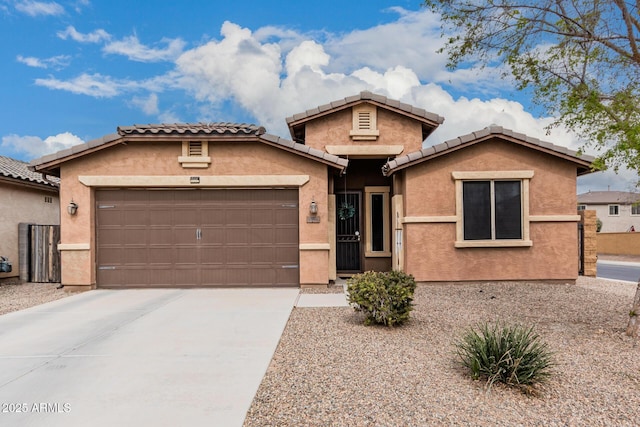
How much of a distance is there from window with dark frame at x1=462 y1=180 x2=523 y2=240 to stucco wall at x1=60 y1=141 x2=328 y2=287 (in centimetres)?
373

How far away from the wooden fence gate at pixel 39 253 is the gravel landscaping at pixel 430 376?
27.8ft

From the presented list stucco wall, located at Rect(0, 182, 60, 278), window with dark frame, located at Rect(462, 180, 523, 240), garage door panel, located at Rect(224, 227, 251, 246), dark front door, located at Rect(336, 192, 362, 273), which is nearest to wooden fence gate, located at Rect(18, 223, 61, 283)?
stucco wall, located at Rect(0, 182, 60, 278)

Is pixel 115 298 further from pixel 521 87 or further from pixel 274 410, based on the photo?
pixel 521 87

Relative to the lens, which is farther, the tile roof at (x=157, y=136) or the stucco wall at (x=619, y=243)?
the stucco wall at (x=619, y=243)

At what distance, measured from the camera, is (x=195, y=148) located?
33.4 ft

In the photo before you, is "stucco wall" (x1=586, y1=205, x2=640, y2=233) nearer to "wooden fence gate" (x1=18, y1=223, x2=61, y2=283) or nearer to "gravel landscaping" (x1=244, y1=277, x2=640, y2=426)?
"gravel landscaping" (x1=244, y1=277, x2=640, y2=426)

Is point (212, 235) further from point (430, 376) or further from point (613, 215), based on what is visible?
point (613, 215)

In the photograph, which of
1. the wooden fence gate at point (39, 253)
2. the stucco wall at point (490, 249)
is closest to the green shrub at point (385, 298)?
the stucco wall at point (490, 249)

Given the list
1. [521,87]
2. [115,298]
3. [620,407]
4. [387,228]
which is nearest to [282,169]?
[387,228]

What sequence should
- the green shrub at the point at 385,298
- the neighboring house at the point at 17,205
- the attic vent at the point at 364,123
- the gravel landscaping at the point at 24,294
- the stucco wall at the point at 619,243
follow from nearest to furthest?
the green shrub at the point at 385,298 → the gravel landscaping at the point at 24,294 → the neighboring house at the point at 17,205 → the attic vent at the point at 364,123 → the stucco wall at the point at 619,243

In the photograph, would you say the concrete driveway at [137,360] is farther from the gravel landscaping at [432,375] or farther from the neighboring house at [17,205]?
the neighboring house at [17,205]

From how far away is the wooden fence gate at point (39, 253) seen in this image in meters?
11.9

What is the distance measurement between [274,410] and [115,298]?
687cm

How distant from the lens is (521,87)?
6.88 meters
